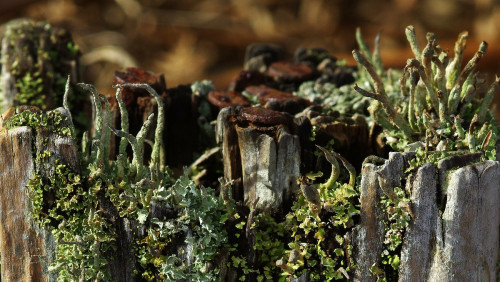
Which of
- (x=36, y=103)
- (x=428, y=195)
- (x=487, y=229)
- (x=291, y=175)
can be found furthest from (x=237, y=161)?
(x=36, y=103)

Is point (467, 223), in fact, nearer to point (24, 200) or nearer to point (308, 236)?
point (308, 236)

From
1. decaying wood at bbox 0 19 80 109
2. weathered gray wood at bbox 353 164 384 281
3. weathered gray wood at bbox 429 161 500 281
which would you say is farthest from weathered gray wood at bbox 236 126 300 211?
decaying wood at bbox 0 19 80 109

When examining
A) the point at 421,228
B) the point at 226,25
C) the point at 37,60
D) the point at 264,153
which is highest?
the point at 226,25

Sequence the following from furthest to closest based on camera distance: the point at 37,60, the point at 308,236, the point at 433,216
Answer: the point at 37,60, the point at 308,236, the point at 433,216

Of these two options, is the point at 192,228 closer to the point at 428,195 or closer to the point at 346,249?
the point at 346,249

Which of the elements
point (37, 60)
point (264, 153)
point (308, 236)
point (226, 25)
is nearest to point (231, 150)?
point (264, 153)

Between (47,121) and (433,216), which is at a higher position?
(47,121)

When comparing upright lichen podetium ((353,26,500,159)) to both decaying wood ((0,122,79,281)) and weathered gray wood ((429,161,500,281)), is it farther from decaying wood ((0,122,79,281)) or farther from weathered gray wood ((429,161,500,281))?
decaying wood ((0,122,79,281))
